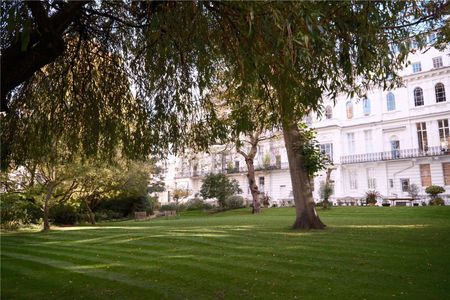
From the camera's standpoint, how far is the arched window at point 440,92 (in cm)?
3775

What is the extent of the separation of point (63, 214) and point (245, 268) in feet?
88.9

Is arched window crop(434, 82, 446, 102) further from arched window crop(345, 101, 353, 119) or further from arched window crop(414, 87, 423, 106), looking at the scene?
arched window crop(345, 101, 353, 119)

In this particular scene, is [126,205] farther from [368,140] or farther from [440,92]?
[440,92]

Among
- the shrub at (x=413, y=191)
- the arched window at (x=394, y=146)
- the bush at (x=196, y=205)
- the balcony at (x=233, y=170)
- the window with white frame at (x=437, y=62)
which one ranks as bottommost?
the bush at (x=196, y=205)

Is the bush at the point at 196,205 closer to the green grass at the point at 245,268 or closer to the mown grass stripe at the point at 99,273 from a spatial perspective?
the green grass at the point at 245,268

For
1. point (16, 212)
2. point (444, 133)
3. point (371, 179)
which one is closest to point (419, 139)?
point (444, 133)

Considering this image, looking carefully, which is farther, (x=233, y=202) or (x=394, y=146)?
(x=394, y=146)

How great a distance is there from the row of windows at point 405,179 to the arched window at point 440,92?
617 cm

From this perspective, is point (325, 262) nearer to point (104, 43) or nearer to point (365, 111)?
point (104, 43)

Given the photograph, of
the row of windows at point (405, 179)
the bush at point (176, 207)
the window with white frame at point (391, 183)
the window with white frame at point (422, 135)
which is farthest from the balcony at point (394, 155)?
the bush at point (176, 207)

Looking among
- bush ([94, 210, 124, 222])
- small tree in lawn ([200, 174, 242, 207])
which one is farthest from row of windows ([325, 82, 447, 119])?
bush ([94, 210, 124, 222])

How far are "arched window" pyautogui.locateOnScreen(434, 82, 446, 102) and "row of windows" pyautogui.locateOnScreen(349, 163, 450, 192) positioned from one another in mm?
6172

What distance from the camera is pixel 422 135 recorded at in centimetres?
3897

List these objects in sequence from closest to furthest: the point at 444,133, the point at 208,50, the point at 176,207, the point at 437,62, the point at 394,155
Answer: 1. the point at 208,50
2. the point at 444,133
3. the point at 437,62
4. the point at 394,155
5. the point at 176,207
